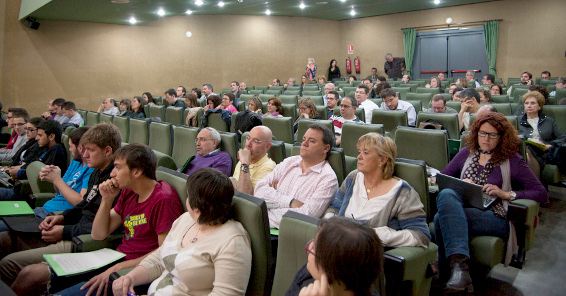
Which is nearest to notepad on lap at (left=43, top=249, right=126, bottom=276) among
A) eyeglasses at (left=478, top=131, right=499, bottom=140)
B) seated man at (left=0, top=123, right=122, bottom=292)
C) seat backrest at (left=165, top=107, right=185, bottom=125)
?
seated man at (left=0, top=123, right=122, bottom=292)

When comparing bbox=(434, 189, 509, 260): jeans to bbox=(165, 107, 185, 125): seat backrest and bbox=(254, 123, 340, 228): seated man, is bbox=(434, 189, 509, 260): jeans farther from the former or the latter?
bbox=(165, 107, 185, 125): seat backrest

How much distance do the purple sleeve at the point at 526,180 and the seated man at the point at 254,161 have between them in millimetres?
1550

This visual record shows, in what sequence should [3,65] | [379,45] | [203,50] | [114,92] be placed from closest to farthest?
[3,65] → [114,92] → [203,50] → [379,45]

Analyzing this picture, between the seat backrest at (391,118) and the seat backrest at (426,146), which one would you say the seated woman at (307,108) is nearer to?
the seat backrest at (391,118)

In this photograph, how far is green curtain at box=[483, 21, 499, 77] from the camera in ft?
44.3

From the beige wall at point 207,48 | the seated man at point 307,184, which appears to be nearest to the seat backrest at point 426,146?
the seated man at point 307,184

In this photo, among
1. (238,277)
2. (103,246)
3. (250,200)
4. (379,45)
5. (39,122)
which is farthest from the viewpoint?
(379,45)

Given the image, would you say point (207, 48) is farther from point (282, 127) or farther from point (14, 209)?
point (14, 209)

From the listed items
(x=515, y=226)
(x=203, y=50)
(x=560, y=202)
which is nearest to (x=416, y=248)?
(x=515, y=226)

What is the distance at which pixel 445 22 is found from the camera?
1459 centimetres

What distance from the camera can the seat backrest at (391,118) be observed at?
430 cm

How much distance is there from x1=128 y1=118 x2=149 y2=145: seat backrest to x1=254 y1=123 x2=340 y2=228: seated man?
2367 millimetres

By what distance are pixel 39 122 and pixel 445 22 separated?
45.3 ft

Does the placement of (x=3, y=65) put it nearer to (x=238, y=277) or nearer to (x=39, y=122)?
(x=39, y=122)
